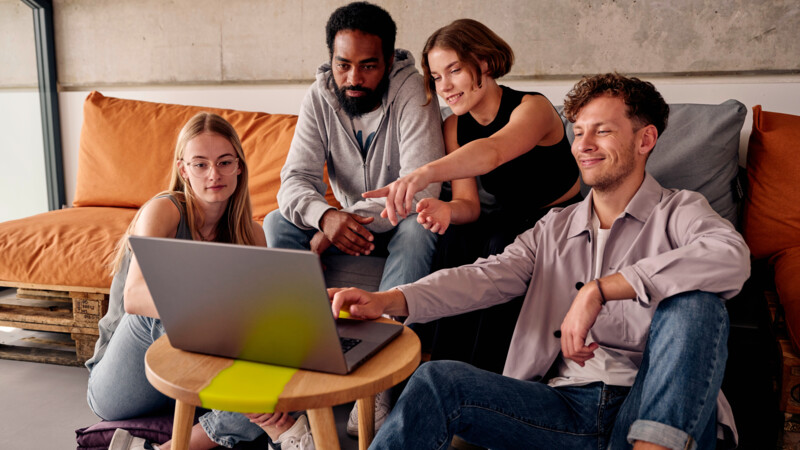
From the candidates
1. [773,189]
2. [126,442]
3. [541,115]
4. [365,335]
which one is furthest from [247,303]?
[773,189]

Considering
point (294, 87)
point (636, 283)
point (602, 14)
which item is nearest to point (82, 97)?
point (294, 87)

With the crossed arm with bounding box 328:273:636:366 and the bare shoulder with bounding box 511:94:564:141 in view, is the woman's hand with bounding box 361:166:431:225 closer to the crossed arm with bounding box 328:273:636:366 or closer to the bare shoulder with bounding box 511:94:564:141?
the crossed arm with bounding box 328:273:636:366

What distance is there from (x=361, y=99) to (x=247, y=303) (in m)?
1.29

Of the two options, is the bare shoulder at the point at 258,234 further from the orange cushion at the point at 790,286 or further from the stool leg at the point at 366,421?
the orange cushion at the point at 790,286

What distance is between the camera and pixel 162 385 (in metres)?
1.07

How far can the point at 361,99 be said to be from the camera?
2182 millimetres

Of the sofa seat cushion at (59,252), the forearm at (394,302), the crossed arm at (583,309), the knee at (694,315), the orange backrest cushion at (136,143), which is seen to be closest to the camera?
the knee at (694,315)

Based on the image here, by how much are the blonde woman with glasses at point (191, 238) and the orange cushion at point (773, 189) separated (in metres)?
1.60

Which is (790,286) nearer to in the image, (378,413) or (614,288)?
(614,288)

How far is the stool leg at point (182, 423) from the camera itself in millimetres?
1226

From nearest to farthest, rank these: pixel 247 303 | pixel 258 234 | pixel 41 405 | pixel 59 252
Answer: pixel 247 303 → pixel 258 234 → pixel 41 405 → pixel 59 252

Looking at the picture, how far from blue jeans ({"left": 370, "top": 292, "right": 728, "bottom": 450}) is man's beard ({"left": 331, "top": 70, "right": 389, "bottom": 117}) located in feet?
3.93

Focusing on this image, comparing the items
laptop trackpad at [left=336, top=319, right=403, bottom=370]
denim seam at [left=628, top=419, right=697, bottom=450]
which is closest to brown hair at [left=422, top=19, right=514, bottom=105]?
laptop trackpad at [left=336, top=319, right=403, bottom=370]

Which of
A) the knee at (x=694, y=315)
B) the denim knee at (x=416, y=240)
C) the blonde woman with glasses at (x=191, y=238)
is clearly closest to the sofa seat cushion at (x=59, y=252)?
the blonde woman with glasses at (x=191, y=238)
